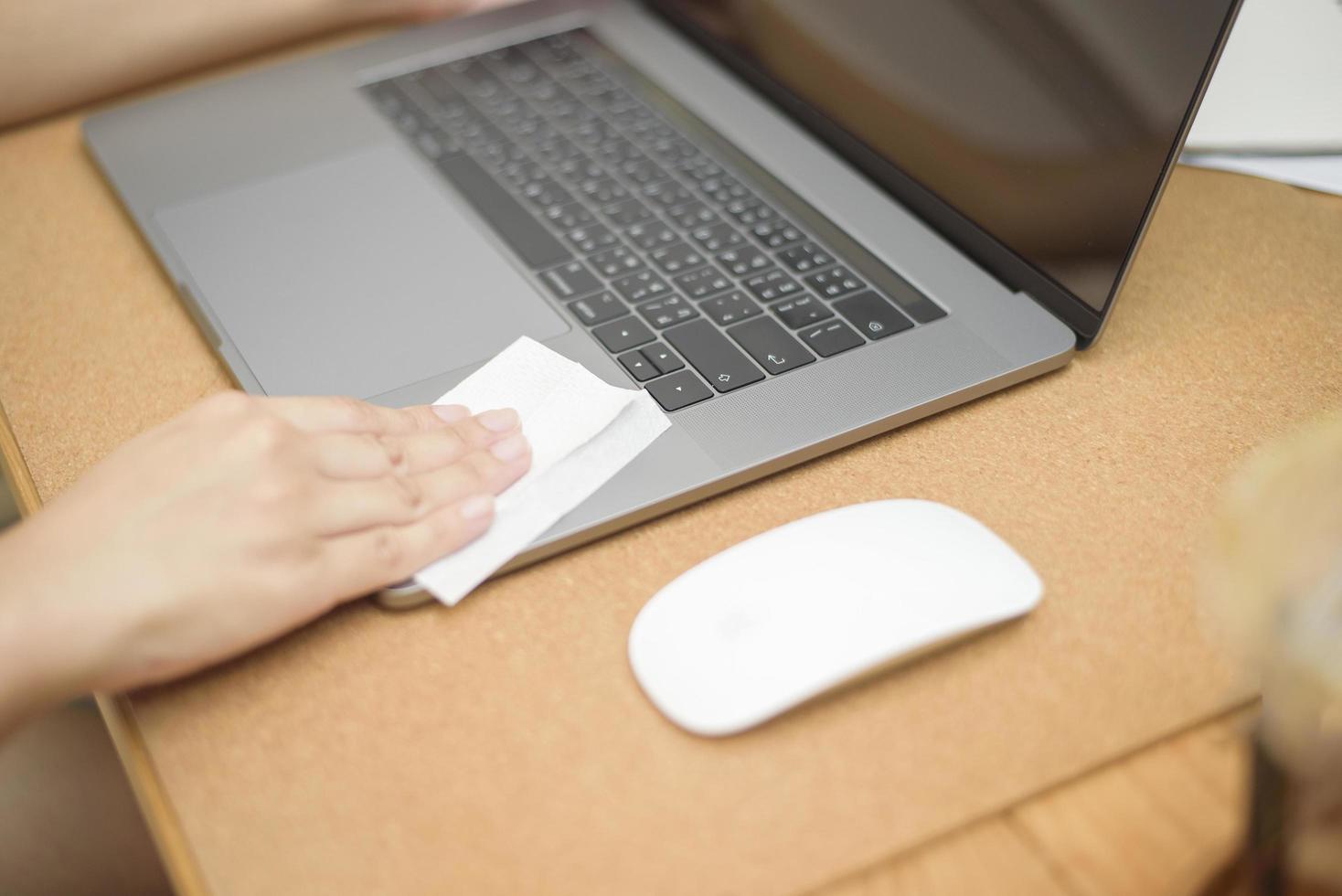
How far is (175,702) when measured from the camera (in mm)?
468

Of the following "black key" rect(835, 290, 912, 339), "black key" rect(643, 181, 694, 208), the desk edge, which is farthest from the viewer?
"black key" rect(643, 181, 694, 208)

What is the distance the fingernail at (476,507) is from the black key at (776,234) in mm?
Result: 282

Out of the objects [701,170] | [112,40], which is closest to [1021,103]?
[701,170]

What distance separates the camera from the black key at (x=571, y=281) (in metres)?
0.66

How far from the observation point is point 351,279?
669 millimetres

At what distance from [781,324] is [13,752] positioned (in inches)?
22.8

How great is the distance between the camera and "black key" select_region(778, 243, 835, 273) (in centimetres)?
67

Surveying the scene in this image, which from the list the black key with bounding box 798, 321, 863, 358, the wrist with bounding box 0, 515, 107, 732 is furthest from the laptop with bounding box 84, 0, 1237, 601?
the wrist with bounding box 0, 515, 107, 732

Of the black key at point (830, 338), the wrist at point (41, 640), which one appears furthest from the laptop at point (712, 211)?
the wrist at point (41, 640)

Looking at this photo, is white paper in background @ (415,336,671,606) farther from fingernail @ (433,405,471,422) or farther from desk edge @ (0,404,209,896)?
desk edge @ (0,404,209,896)

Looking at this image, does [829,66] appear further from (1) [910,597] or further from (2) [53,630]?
(2) [53,630]

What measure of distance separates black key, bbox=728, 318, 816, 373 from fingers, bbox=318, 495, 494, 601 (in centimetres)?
18

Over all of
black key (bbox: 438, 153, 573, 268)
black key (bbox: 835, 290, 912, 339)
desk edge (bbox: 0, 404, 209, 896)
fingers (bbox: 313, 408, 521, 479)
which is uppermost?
black key (bbox: 835, 290, 912, 339)

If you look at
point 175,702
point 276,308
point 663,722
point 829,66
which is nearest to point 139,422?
point 276,308
